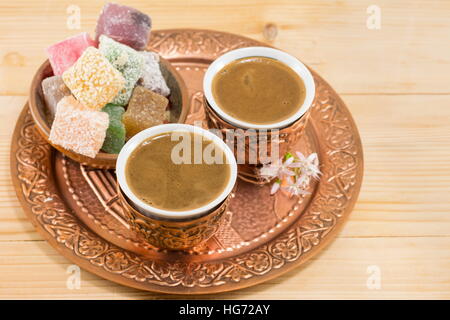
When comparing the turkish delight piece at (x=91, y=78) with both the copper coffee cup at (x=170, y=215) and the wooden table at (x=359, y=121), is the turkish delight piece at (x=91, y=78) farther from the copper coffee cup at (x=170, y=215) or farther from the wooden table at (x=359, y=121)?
the wooden table at (x=359, y=121)

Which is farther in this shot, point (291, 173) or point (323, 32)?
point (323, 32)

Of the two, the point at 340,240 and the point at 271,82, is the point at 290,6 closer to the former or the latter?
the point at 271,82

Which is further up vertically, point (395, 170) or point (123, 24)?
point (123, 24)

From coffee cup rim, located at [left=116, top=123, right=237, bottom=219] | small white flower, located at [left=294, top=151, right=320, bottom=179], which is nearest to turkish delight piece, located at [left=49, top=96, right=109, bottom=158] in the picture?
coffee cup rim, located at [left=116, top=123, right=237, bottom=219]

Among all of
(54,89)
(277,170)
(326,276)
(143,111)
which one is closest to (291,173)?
(277,170)

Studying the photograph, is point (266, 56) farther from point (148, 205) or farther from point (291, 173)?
point (148, 205)

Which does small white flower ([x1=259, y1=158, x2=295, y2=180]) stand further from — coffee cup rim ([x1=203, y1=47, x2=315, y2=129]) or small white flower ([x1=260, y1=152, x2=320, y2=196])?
coffee cup rim ([x1=203, y1=47, x2=315, y2=129])
